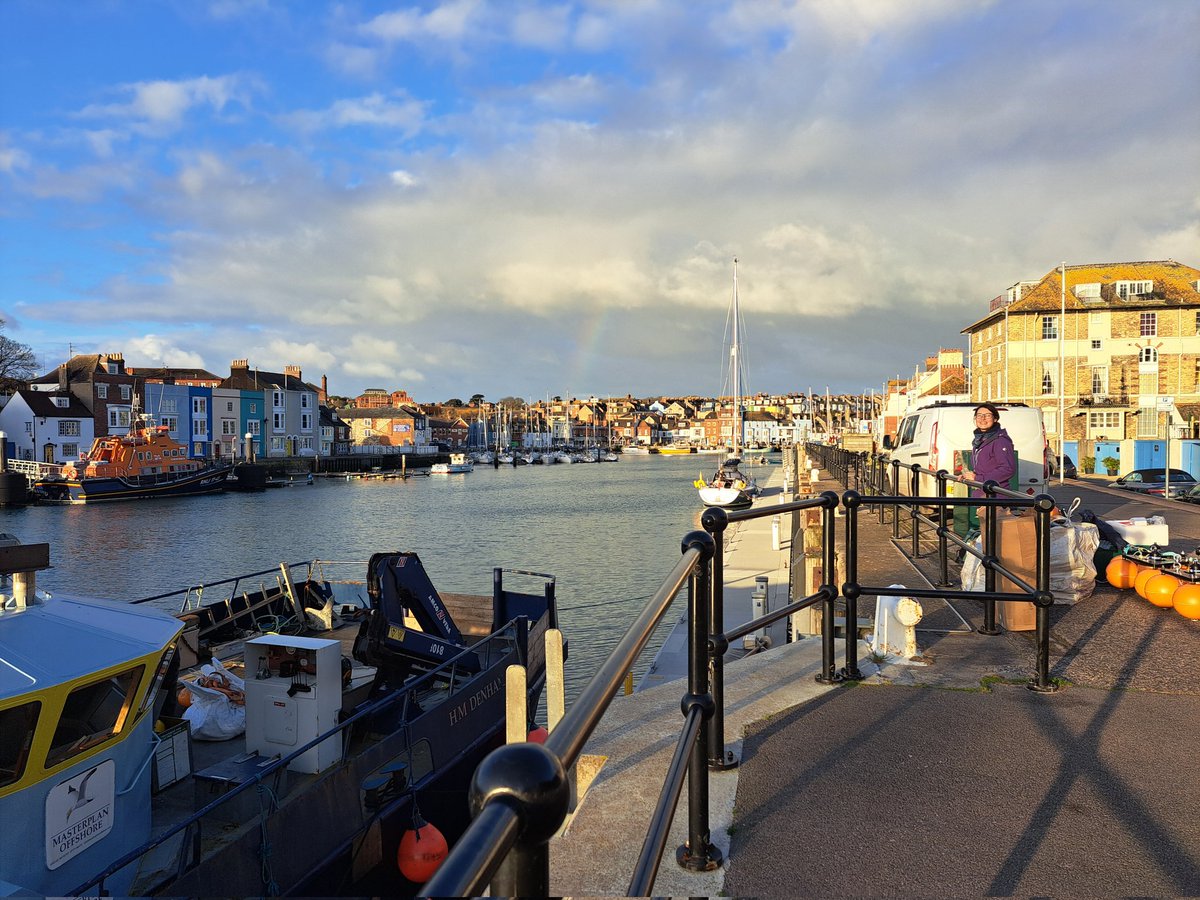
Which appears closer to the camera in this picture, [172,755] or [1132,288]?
[172,755]

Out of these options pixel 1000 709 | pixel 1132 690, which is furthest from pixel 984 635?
pixel 1000 709

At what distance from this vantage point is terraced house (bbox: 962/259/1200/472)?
52000 millimetres

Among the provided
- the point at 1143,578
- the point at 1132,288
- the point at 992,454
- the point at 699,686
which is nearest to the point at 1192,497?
the point at 992,454

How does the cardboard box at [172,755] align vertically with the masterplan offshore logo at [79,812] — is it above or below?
below

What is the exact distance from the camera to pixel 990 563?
611 centimetres

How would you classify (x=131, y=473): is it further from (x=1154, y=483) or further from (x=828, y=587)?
(x=828, y=587)

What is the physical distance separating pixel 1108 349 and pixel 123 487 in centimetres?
6855

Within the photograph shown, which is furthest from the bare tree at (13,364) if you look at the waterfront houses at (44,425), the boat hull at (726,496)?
the boat hull at (726,496)

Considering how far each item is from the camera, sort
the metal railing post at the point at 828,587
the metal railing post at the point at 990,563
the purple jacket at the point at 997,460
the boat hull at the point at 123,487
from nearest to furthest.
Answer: the metal railing post at the point at 828,587 → the metal railing post at the point at 990,563 → the purple jacket at the point at 997,460 → the boat hull at the point at 123,487

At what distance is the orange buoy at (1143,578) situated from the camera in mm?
7656

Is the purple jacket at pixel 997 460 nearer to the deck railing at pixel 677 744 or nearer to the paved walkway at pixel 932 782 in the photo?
the deck railing at pixel 677 744

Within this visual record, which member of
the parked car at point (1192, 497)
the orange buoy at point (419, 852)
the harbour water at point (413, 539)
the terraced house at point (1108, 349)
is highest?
the terraced house at point (1108, 349)

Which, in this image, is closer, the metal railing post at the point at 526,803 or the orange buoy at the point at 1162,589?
the metal railing post at the point at 526,803

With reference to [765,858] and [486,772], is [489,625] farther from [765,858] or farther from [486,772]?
[486,772]
